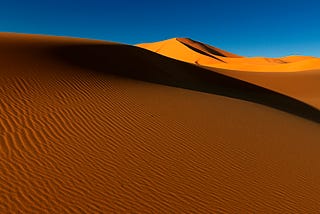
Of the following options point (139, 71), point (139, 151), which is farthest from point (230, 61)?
point (139, 151)

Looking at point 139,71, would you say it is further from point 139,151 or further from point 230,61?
point 230,61

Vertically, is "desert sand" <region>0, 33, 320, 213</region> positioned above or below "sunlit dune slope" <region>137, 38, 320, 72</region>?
below

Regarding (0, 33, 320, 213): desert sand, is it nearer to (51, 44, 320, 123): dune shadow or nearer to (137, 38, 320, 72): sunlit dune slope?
(51, 44, 320, 123): dune shadow

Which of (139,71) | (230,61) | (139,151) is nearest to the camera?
(139,151)

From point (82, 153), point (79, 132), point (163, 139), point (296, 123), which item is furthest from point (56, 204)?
point (296, 123)

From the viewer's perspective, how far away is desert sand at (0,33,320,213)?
15.8 feet

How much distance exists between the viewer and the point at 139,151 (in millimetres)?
6582

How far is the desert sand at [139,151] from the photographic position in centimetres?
482

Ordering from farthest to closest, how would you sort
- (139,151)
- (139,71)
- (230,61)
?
1. (230,61)
2. (139,71)
3. (139,151)

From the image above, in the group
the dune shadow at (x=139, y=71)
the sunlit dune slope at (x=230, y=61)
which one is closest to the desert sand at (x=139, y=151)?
the dune shadow at (x=139, y=71)

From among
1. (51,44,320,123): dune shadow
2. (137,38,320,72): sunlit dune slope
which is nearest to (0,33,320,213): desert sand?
(51,44,320,123): dune shadow

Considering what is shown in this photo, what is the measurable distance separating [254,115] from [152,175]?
6.60 metres

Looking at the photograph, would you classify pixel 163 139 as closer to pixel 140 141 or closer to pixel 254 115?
pixel 140 141

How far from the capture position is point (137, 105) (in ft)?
32.6
